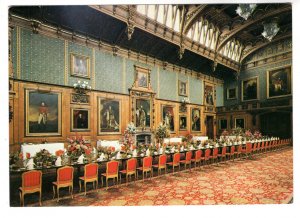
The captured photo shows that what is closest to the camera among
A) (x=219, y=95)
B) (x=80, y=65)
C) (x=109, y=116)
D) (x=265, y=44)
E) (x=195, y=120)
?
(x=80, y=65)

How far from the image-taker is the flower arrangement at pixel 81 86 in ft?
30.1

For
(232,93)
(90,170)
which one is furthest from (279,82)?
(90,170)

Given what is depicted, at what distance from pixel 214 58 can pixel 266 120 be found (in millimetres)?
6400

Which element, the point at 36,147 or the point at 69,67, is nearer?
the point at 36,147

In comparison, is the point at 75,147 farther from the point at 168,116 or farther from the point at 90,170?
the point at 168,116

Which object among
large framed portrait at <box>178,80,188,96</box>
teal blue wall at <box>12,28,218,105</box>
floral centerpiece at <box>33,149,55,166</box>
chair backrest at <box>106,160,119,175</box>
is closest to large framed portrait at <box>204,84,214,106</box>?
large framed portrait at <box>178,80,188,96</box>

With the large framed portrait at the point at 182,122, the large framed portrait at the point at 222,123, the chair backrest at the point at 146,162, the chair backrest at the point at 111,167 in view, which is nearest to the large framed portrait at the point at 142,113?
the large framed portrait at the point at 182,122

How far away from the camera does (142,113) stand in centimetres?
1182

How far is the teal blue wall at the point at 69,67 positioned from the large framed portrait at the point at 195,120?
174cm

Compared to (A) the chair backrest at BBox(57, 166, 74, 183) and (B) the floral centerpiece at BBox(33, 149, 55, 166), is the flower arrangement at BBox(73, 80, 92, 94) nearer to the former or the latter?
(B) the floral centerpiece at BBox(33, 149, 55, 166)

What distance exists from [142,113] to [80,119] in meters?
3.55

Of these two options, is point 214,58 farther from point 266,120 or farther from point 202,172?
point 202,172

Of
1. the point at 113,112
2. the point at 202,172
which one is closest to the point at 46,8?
the point at 113,112

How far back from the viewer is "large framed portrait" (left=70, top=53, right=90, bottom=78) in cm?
929
